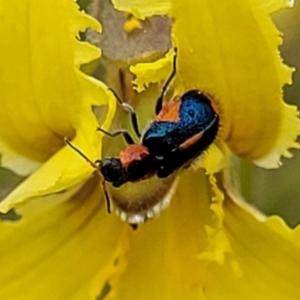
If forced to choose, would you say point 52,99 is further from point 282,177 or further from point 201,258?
point 282,177

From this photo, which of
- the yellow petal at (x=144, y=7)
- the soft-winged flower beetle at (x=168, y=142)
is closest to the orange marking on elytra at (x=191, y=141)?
the soft-winged flower beetle at (x=168, y=142)

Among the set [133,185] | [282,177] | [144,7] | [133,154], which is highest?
[144,7]

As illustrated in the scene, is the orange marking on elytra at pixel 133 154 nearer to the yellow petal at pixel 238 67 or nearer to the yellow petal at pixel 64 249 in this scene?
the yellow petal at pixel 238 67

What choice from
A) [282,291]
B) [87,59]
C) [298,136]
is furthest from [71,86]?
[282,291]

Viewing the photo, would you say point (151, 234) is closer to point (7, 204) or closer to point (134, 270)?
point (134, 270)

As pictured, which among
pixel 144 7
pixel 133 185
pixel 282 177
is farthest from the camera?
pixel 282 177

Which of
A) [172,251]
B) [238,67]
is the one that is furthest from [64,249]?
[238,67]
